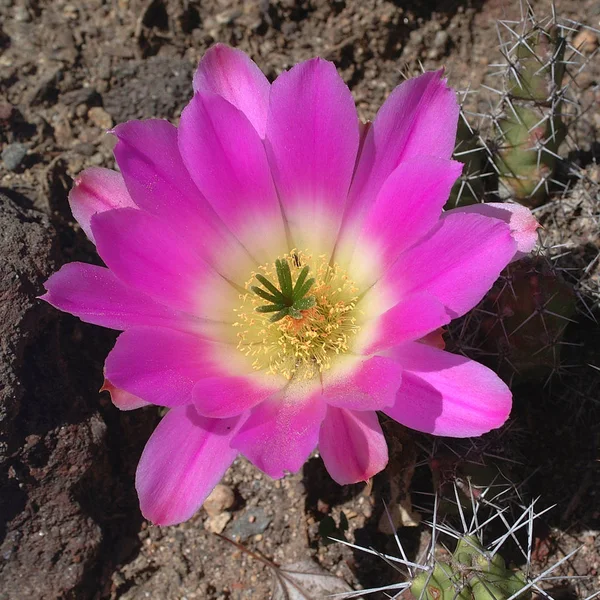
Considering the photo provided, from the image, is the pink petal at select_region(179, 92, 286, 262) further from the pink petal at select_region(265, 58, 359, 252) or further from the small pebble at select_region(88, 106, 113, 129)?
the small pebble at select_region(88, 106, 113, 129)

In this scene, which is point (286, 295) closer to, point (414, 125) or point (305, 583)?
point (414, 125)

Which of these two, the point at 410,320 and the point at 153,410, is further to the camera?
the point at 153,410

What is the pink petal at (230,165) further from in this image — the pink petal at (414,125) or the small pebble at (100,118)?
the small pebble at (100,118)

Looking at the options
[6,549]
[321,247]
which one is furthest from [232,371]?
[6,549]

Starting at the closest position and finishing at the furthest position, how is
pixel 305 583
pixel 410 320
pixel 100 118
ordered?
pixel 410 320 < pixel 305 583 < pixel 100 118

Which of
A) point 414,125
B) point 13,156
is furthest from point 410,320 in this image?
point 13,156

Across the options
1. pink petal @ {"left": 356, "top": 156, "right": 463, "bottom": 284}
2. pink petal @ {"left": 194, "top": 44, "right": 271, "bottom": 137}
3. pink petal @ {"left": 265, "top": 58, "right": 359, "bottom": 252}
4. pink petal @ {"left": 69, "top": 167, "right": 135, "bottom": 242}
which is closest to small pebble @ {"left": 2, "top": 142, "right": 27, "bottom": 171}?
pink petal @ {"left": 69, "top": 167, "right": 135, "bottom": 242}

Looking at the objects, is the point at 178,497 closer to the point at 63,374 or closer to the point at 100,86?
the point at 63,374
